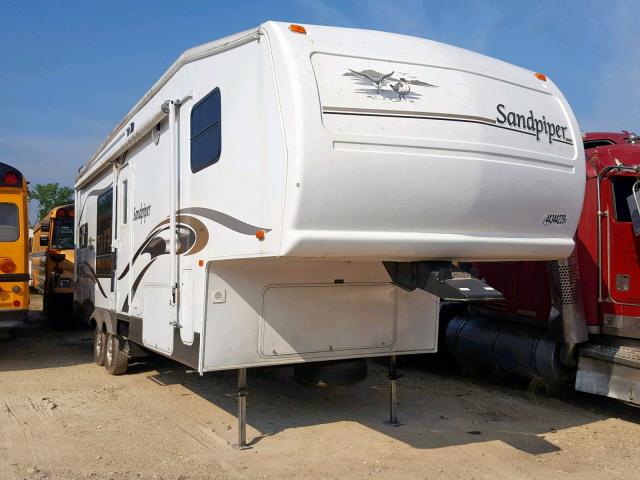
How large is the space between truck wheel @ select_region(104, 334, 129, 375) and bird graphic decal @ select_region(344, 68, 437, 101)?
5618 mm

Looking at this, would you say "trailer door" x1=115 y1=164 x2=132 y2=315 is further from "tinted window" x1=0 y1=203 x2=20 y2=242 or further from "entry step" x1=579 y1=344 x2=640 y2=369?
"entry step" x1=579 y1=344 x2=640 y2=369

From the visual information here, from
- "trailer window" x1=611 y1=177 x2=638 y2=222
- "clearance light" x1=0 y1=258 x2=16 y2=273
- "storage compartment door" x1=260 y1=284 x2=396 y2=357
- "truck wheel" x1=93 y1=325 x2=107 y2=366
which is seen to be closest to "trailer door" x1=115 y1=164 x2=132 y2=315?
"truck wheel" x1=93 y1=325 x2=107 y2=366

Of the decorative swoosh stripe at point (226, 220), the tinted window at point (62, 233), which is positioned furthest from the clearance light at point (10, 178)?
the decorative swoosh stripe at point (226, 220)

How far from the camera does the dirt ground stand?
5227mm

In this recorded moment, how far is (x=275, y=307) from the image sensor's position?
5.55 metres

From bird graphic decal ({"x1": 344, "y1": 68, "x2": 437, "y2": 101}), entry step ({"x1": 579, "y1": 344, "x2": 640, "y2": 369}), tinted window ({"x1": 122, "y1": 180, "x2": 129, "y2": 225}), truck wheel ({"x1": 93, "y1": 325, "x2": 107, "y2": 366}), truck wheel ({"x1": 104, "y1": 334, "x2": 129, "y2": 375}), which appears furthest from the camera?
truck wheel ({"x1": 93, "y1": 325, "x2": 107, "y2": 366})

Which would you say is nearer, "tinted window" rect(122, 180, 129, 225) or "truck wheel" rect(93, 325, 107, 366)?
"tinted window" rect(122, 180, 129, 225)

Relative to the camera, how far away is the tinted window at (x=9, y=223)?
9496 mm

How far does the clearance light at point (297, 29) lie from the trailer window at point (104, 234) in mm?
4883

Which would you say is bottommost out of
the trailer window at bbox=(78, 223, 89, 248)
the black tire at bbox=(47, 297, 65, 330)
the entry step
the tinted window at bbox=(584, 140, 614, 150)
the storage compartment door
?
the black tire at bbox=(47, 297, 65, 330)

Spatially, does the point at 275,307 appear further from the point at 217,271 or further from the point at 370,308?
the point at 370,308

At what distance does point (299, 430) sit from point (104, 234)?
14.3 feet

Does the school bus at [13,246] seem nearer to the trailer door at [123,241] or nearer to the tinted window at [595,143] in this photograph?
the trailer door at [123,241]

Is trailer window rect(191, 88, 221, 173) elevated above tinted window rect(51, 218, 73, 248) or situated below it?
above
